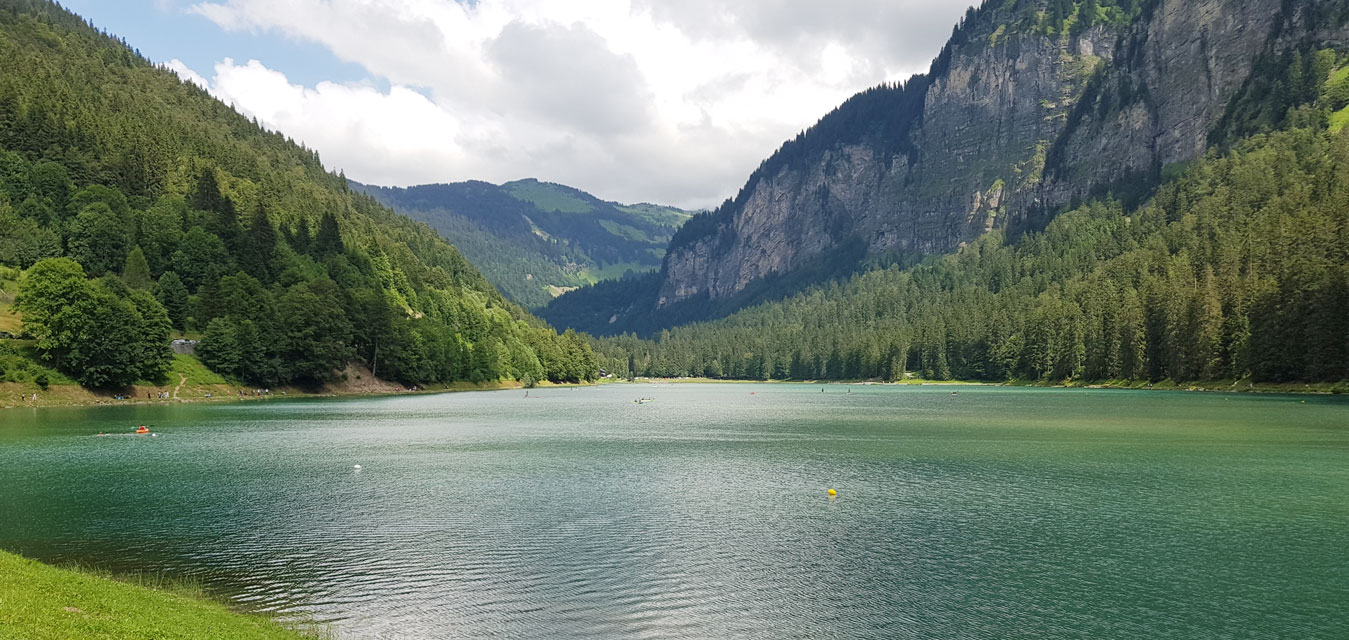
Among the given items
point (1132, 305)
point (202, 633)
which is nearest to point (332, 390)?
point (202, 633)

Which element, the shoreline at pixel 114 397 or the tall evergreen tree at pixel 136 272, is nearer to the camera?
the shoreline at pixel 114 397

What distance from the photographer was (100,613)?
744 inches

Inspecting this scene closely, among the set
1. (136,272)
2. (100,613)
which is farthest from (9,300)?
(100,613)

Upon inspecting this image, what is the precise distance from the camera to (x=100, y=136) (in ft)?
578

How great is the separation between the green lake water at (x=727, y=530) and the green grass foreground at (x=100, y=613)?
2.86 metres

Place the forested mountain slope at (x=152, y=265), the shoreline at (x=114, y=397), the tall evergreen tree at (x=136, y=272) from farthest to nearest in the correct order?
the tall evergreen tree at (x=136, y=272) < the forested mountain slope at (x=152, y=265) < the shoreline at (x=114, y=397)

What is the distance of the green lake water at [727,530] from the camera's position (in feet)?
83.3

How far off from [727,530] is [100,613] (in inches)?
983

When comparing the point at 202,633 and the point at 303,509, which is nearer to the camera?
the point at 202,633

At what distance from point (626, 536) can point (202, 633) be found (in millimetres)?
19433

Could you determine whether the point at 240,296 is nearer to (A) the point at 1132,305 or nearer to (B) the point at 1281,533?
(B) the point at 1281,533

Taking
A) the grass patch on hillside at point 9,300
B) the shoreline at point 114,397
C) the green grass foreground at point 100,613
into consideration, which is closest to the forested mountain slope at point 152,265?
the shoreline at point 114,397

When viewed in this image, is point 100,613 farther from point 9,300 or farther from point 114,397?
point 9,300

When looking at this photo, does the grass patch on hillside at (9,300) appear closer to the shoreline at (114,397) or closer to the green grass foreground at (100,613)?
the shoreline at (114,397)
